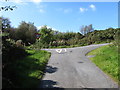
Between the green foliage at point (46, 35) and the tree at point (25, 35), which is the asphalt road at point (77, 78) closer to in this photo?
the green foliage at point (46, 35)

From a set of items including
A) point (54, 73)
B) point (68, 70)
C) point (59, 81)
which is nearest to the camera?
point (59, 81)

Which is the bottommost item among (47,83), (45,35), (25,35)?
(47,83)

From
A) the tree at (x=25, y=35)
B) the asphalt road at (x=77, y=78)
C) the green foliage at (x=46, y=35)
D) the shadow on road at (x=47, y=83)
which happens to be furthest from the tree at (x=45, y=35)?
the shadow on road at (x=47, y=83)

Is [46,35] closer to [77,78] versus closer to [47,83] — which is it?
[77,78]

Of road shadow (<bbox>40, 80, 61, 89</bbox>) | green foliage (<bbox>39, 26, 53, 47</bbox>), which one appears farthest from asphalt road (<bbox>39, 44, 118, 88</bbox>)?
green foliage (<bbox>39, 26, 53, 47</bbox>)

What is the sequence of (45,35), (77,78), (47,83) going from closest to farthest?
(47,83) < (77,78) < (45,35)

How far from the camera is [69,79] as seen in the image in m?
9.54

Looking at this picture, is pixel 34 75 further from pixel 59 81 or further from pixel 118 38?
pixel 118 38

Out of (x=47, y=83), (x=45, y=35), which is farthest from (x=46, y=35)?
(x=47, y=83)

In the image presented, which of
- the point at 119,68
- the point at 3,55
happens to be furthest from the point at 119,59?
the point at 3,55

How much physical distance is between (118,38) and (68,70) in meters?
9.03

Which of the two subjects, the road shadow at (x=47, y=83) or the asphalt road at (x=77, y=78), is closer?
the road shadow at (x=47, y=83)

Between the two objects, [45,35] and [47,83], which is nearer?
[47,83]

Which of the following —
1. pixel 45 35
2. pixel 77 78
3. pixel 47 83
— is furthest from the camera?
pixel 45 35
